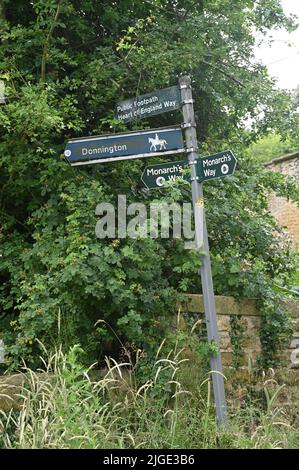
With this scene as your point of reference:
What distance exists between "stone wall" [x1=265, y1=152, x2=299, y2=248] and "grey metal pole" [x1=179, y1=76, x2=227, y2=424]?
8.46m

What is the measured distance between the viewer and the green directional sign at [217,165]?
5.00 metres

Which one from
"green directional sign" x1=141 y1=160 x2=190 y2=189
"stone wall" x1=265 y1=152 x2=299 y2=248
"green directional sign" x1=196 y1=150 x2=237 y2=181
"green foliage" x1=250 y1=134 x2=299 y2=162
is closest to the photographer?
"green directional sign" x1=196 y1=150 x2=237 y2=181

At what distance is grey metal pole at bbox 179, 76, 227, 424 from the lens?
484cm

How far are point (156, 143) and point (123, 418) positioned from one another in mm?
2211

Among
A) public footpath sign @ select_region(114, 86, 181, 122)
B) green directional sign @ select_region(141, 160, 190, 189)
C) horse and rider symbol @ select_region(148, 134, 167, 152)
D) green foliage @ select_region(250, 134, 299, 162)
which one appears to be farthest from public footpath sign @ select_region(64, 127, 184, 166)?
green foliage @ select_region(250, 134, 299, 162)

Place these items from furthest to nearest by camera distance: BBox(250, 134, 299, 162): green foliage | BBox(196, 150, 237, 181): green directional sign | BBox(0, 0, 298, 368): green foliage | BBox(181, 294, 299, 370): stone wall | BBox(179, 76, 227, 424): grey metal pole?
BBox(250, 134, 299, 162): green foliage, BBox(181, 294, 299, 370): stone wall, BBox(0, 0, 298, 368): green foliage, BBox(196, 150, 237, 181): green directional sign, BBox(179, 76, 227, 424): grey metal pole

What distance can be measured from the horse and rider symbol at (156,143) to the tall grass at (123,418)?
1.70 metres

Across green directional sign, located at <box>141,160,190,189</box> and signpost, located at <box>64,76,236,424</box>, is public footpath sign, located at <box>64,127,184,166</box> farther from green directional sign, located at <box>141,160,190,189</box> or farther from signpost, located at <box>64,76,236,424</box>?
green directional sign, located at <box>141,160,190,189</box>

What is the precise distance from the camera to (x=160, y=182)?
210 inches

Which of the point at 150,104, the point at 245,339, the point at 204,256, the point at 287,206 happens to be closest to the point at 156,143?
the point at 150,104

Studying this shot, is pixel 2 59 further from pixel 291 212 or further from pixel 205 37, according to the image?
pixel 291 212

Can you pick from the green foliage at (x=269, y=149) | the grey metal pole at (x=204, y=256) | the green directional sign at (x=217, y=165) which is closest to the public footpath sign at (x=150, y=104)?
the grey metal pole at (x=204, y=256)

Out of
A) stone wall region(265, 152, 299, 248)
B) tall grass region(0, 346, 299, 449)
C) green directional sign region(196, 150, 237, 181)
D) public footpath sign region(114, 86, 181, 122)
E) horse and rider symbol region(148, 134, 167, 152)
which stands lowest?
tall grass region(0, 346, 299, 449)
